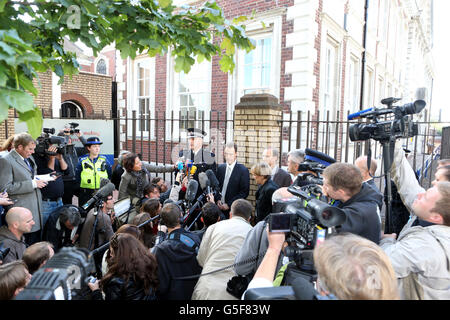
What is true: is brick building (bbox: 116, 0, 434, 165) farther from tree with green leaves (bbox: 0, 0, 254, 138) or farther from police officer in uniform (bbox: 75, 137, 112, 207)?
tree with green leaves (bbox: 0, 0, 254, 138)

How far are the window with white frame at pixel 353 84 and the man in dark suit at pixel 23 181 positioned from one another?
33.9 feet

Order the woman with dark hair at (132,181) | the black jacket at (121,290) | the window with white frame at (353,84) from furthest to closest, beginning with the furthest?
the window with white frame at (353,84) → the woman with dark hair at (132,181) → the black jacket at (121,290)

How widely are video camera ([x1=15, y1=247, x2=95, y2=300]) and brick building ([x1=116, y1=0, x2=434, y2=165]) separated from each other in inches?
173

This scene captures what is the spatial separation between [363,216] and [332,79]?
8650mm

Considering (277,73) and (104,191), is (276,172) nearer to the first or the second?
(104,191)

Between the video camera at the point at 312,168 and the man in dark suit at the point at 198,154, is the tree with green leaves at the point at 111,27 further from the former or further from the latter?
the man in dark suit at the point at 198,154

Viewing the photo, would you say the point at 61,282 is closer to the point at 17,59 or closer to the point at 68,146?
the point at 17,59

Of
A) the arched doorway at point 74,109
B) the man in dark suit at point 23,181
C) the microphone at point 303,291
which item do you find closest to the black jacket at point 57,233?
the man in dark suit at point 23,181

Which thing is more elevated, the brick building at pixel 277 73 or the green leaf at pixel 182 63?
the brick building at pixel 277 73

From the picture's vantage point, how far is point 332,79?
9984 millimetres

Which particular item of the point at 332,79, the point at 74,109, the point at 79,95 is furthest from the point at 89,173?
the point at 74,109

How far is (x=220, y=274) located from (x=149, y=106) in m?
9.48

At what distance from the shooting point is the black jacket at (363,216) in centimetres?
220

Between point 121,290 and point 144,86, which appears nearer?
point 121,290
